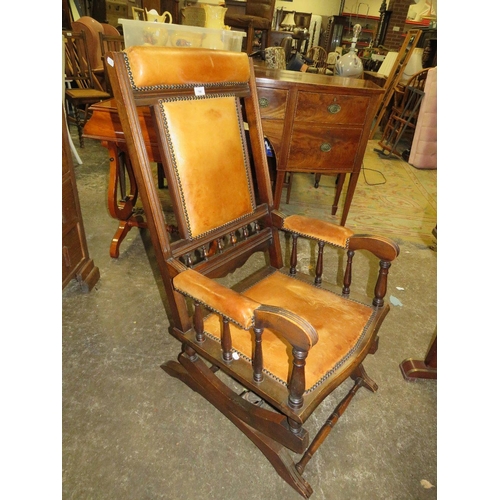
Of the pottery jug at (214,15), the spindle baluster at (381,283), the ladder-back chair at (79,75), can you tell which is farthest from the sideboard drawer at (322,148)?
the ladder-back chair at (79,75)

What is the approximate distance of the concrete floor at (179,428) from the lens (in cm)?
123

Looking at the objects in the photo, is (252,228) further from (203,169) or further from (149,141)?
(149,141)

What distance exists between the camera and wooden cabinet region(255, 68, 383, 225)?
2.23 metres

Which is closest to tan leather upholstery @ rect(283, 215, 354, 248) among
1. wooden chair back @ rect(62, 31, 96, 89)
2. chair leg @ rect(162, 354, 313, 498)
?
chair leg @ rect(162, 354, 313, 498)

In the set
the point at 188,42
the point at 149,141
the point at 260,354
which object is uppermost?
the point at 188,42

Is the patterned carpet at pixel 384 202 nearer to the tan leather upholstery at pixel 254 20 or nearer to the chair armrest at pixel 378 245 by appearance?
the chair armrest at pixel 378 245

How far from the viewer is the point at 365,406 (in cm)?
154

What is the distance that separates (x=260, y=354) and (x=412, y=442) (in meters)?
0.89

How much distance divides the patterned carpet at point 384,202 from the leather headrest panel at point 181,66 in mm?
1986

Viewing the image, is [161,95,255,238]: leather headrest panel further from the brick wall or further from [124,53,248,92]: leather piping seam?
the brick wall

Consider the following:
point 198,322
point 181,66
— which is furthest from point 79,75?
point 198,322

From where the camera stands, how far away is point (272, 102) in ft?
7.36

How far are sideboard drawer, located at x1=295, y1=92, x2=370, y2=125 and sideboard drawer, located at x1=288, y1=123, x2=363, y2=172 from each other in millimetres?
55

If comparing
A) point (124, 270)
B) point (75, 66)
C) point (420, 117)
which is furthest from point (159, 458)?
point (420, 117)
